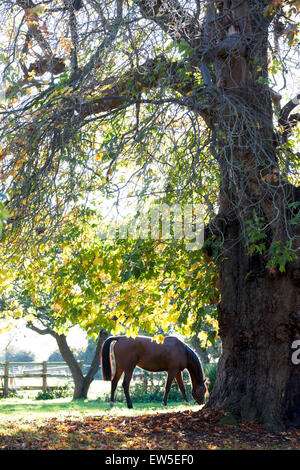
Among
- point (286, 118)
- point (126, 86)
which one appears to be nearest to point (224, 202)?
point (286, 118)

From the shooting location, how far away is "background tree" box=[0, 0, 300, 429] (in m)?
6.88

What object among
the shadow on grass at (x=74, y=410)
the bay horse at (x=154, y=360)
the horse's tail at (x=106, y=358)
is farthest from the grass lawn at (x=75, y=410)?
the horse's tail at (x=106, y=358)

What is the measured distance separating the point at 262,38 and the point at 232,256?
319cm

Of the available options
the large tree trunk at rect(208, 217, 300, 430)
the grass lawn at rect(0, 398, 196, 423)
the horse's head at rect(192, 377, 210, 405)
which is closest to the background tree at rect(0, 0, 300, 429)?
the large tree trunk at rect(208, 217, 300, 430)

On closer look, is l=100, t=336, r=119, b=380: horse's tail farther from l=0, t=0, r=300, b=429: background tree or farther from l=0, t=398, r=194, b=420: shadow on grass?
l=0, t=0, r=300, b=429: background tree

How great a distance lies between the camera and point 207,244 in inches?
322

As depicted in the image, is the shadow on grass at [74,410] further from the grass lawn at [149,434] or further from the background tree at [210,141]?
the background tree at [210,141]

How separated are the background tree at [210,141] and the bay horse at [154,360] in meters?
4.34

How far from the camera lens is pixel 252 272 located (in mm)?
7691

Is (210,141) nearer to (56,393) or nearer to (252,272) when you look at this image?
(252,272)

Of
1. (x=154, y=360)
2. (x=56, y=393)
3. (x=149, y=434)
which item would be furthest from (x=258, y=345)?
(x=56, y=393)

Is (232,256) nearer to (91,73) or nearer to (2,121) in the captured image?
(91,73)

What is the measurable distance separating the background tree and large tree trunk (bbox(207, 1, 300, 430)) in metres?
0.02

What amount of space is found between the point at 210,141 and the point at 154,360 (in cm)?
667
